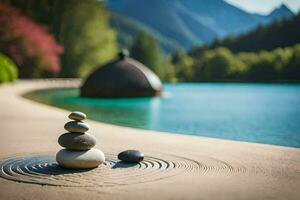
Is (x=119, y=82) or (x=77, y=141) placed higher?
(x=119, y=82)

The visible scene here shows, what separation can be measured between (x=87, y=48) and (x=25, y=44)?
22.1 feet

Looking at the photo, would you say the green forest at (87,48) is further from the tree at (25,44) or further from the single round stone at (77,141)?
the single round stone at (77,141)

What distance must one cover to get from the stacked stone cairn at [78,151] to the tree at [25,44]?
32.5 meters

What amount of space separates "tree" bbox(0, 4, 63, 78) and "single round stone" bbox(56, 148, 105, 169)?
32.7 m

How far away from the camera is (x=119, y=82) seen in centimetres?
2467

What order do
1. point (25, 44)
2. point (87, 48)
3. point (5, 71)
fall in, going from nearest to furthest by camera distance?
point (5, 71) < point (25, 44) < point (87, 48)

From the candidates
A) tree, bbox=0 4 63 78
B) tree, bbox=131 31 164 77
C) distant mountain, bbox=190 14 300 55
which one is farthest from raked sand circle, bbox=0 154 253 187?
distant mountain, bbox=190 14 300 55

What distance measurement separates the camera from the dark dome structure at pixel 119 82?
2470cm

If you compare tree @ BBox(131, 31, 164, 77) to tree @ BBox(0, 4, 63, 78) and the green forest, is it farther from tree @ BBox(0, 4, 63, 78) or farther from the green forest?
tree @ BBox(0, 4, 63, 78)

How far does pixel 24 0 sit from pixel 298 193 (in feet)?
137

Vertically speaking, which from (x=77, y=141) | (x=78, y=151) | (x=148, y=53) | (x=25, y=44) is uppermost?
(x=148, y=53)

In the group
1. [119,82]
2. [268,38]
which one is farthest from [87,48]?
[268,38]

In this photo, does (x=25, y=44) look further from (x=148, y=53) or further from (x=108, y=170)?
(x=108, y=170)

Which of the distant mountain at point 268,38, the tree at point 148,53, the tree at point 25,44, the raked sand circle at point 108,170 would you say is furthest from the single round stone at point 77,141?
the distant mountain at point 268,38
